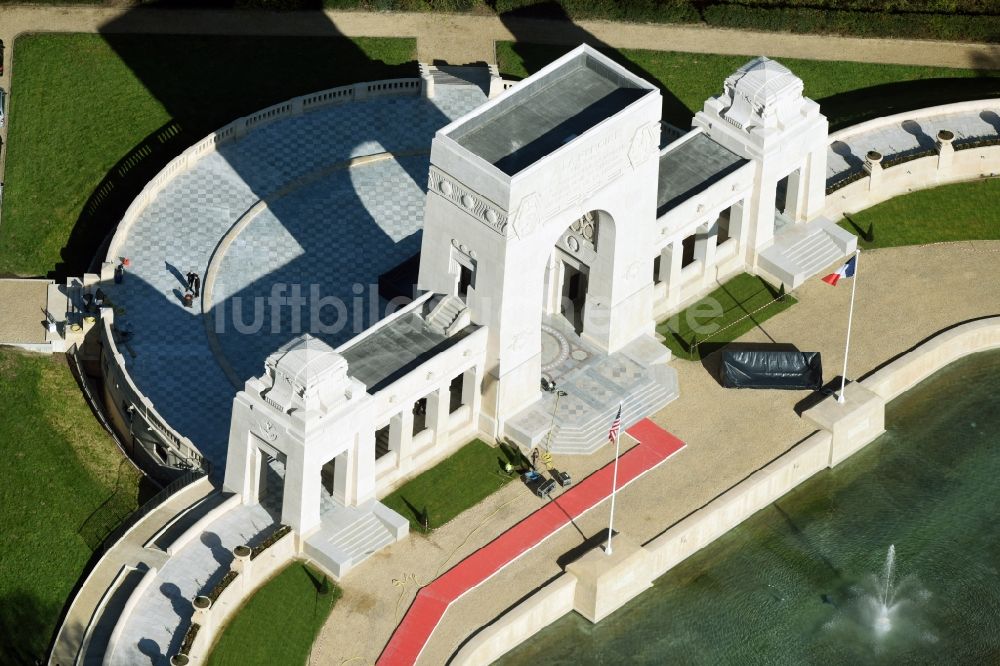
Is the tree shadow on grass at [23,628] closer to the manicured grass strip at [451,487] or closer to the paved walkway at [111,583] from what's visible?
the paved walkway at [111,583]

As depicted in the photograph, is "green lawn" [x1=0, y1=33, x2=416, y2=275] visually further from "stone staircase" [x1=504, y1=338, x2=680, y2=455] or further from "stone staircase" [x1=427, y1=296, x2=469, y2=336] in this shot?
"stone staircase" [x1=504, y1=338, x2=680, y2=455]

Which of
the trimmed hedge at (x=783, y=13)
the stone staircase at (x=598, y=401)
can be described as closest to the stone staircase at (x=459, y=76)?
the trimmed hedge at (x=783, y=13)

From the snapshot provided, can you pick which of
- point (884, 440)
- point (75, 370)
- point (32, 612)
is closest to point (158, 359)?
point (75, 370)

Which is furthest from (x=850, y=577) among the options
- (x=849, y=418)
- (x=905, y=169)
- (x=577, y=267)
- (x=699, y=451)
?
(x=905, y=169)

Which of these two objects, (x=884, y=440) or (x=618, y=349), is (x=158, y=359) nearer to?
(x=618, y=349)

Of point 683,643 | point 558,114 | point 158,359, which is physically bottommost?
point 683,643

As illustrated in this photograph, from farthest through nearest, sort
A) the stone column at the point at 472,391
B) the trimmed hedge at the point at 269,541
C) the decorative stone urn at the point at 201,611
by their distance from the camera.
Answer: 1. the stone column at the point at 472,391
2. the trimmed hedge at the point at 269,541
3. the decorative stone urn at the point at 201,611
